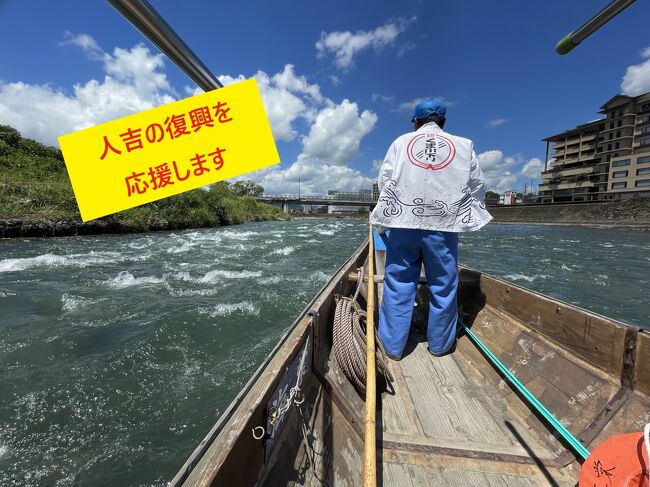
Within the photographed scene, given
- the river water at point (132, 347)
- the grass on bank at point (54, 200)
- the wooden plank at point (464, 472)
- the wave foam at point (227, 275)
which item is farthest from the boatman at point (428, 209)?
the grass on bank at point (54, 200)

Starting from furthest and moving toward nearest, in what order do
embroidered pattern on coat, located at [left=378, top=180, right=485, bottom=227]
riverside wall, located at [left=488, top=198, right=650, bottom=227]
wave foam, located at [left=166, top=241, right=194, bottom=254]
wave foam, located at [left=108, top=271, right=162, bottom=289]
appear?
riverside wall, located at [left=488, top=198, right=650, bottom=227] < wave foam, located at [left=166, top=241, right=194, bottom=254] < wave foam, located at [left=108, top=271, right=162, bottom=289] < embroidered pattern on coat, located at [left=378, top=180, right=485, bottom=227]

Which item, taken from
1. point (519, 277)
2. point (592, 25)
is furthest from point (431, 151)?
point (519, 277)

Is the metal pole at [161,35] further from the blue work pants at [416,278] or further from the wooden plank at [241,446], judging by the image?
the blue work pants at [416,278]

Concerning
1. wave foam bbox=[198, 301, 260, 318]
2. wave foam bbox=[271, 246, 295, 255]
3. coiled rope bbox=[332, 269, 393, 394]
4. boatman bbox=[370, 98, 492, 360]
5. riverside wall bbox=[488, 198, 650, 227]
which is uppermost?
boatman bbox=[370, 98, 492, 360]

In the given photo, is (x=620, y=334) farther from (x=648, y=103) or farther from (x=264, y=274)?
(x=648, y=103)

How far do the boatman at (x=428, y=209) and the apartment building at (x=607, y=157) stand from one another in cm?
6167

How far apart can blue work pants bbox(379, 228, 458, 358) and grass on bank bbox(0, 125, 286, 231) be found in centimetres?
→ 1942

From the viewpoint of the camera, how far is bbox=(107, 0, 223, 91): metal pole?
0.47 metres

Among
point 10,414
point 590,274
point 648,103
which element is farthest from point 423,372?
point 648,103

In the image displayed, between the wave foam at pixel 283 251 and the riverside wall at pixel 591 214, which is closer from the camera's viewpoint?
the wave foam at pixel 283 251

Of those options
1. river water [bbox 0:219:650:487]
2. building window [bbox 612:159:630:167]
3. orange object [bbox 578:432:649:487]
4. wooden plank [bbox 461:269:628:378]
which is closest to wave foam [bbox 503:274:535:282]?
river water [bbox 0:219:650:487]

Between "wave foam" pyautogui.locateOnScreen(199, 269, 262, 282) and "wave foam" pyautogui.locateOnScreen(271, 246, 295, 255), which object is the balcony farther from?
"wave foam" pyautogui.locateOnScreen(199, 269, 262, 282)

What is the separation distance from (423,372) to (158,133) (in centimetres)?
264

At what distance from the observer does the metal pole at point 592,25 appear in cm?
85
